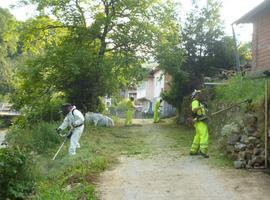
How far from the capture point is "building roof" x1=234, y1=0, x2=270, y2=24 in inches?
715

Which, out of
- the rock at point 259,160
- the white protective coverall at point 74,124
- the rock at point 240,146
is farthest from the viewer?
the white protective coverall at point 74,124

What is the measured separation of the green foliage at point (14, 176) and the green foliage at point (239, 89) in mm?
7611

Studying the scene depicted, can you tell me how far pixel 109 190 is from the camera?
9133 mm

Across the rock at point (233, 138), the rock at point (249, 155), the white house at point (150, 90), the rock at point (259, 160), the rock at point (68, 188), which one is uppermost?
the white house at point (150, 90)

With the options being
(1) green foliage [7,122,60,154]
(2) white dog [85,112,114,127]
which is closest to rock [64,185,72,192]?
(1) green foliage [7,122,60,154]

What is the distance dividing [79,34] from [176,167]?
14188mm

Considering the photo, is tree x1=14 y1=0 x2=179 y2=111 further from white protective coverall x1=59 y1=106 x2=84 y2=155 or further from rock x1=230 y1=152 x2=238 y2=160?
rock x1=230 y1=152 x2=238 y2=160

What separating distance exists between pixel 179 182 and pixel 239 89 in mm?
7915

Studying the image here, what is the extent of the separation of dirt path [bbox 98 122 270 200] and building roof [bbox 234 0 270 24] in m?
8.68

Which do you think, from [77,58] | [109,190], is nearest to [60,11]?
[77,58]

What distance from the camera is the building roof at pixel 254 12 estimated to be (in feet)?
59.6

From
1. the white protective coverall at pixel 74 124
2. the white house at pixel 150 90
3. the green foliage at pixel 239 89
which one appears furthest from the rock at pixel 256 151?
the white house at pixel 150 90

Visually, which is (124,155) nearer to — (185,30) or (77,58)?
(77,58)

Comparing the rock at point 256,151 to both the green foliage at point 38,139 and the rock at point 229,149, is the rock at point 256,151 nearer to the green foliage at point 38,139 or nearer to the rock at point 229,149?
the rock at point 229,149
